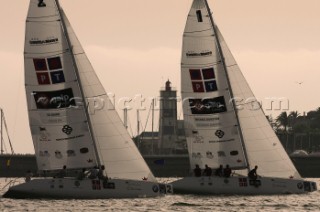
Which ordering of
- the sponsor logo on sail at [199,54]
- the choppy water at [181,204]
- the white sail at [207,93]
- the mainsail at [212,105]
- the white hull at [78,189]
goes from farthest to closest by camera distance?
1. the sponsor logo on sail at [199,54]
2. the white sail at [207,93]
3. the mainsail at [212,105]
4. the white hull at [78,189]
5. the choppy water at [181,204]

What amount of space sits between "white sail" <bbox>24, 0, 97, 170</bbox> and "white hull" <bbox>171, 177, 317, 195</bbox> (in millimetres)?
6579

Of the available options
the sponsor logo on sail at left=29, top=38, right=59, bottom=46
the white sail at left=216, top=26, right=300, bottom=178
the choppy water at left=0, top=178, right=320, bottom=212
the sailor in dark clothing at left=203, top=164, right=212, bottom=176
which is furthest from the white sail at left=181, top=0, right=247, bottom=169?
the sponsor logo on sail at left=29, top=38, right=59, bottom=46

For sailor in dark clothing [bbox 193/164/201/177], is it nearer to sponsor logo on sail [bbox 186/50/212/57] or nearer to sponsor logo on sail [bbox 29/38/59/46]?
sponsor logo on sail [bbox 186/50/212/57]

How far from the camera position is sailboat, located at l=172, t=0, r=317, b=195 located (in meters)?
67.8

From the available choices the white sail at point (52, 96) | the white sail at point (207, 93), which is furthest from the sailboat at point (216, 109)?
the white sail at point (52, 96)

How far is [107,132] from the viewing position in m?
62.2

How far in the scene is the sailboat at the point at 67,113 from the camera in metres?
61.5

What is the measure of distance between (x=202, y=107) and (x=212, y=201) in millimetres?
7610

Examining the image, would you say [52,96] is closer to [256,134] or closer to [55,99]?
[55,99]

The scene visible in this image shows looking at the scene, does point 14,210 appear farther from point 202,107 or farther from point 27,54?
point 202,107

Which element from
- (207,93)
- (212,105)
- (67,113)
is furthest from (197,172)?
(67,113)

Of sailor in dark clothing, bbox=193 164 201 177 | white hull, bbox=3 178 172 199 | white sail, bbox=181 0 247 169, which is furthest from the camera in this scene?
white sail, bbox=181 0 247 169

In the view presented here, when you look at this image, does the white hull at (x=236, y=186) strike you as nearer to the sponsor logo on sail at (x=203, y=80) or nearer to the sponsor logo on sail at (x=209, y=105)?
the sponsor logo on sail at (x=209, y=105)

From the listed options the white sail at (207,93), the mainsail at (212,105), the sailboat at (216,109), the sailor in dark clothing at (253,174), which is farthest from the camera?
the white sail at (207,93)
